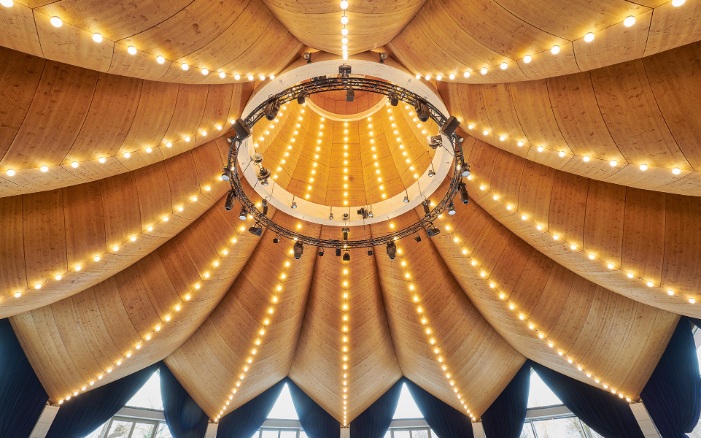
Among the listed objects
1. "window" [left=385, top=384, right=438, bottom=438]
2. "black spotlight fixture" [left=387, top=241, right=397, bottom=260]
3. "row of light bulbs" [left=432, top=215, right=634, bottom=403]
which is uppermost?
"black spotlight fixture" [left=387, top=241, right=397, bottom=260]

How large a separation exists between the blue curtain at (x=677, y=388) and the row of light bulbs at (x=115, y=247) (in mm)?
12215

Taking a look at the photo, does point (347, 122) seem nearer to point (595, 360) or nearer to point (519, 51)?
point (519, 51)

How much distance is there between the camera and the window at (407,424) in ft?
43.8

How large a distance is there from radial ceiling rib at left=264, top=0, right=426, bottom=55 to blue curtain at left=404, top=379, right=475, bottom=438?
38.5ft

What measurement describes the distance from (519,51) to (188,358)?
1187 centimetres

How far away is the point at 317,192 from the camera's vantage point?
1002 centimetres

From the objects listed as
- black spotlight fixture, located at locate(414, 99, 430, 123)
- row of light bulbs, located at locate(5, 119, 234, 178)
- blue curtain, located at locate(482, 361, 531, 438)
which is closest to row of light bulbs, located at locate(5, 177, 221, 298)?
row of light bulbs, located at locate(5, 119, 234, 178)

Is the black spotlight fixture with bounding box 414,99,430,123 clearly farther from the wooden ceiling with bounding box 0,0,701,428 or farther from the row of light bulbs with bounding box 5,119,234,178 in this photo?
the row of light bulbs with bounding box 5,119,234,178

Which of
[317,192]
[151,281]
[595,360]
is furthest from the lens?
[317,192]

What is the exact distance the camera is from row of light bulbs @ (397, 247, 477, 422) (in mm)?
9586

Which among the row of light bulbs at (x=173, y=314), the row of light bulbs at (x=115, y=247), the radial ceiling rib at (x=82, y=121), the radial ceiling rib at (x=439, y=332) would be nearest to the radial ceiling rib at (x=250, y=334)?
the row of light bulbs at (x=173, y=314)

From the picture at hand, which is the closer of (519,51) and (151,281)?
(519,51)

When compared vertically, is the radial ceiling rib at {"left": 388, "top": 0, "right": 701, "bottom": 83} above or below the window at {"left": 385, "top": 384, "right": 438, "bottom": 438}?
above

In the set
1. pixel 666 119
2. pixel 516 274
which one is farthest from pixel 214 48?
pixel 516 274
